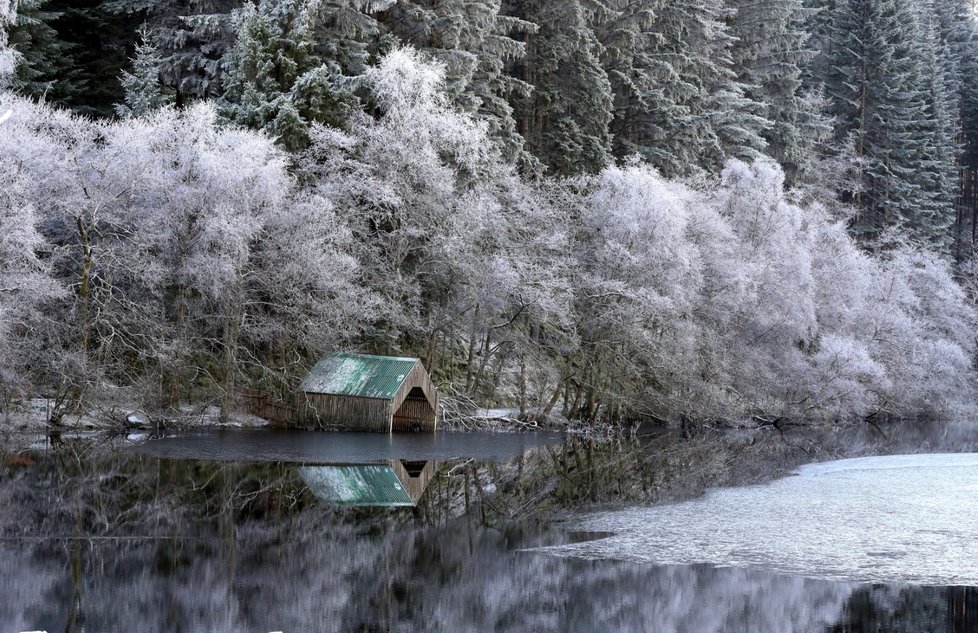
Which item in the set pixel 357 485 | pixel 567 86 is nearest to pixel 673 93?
pixel 567 86

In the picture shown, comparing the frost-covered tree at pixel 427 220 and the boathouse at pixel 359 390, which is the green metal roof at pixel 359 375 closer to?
the boathouse at pixel 359 390

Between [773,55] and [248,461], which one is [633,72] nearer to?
[773,55]

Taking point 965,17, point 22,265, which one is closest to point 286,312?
point 22,265

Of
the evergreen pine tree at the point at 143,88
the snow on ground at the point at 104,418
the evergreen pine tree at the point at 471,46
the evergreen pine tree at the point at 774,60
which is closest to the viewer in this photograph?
the snow on ground at the point at 104,418

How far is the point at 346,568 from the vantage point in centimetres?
1432

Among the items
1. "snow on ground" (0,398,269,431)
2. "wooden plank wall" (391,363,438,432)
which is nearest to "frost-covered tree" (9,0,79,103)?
"snow on ground" (0,398,269,431)

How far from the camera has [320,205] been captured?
33.4 metres

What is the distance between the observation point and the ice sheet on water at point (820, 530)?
15695 millimetres

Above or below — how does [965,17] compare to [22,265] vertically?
above

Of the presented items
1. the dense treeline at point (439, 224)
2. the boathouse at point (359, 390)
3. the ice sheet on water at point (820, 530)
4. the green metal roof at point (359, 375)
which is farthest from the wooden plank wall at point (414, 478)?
the dense treeline at point (439, 224)

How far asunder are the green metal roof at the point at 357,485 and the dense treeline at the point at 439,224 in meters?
9.71

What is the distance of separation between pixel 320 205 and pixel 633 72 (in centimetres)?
2127

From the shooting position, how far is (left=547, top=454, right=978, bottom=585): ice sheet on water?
1570 centimetres

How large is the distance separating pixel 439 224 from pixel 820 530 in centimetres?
2020
